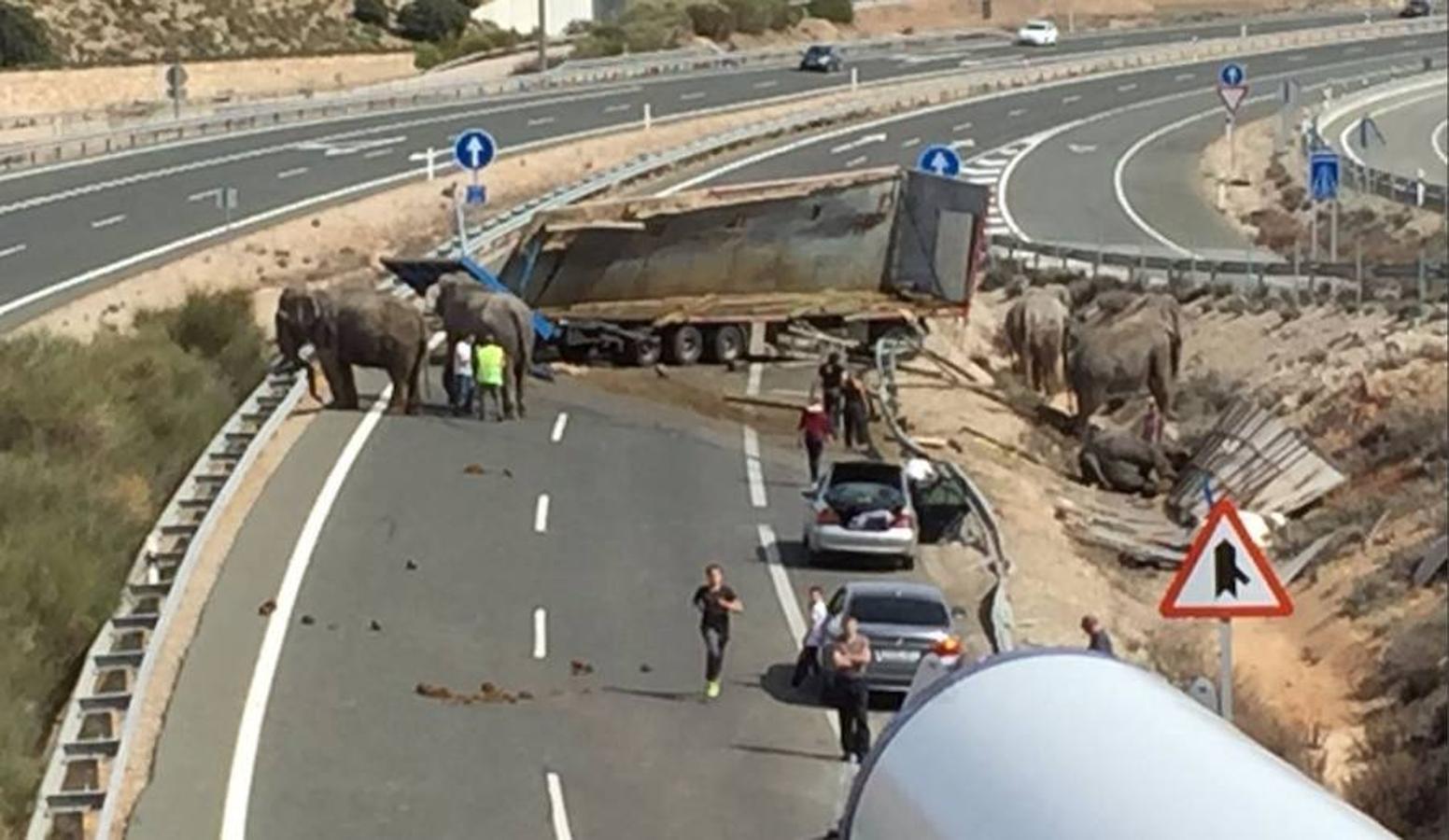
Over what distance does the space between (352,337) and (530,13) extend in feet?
277

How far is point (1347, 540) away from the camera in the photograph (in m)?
34.8

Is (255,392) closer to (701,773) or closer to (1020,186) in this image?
(701,773)

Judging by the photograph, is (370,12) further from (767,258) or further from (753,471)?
(753,471)

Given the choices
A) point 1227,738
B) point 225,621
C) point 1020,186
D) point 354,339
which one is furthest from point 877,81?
point 1227,738

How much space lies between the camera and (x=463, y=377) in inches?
1428

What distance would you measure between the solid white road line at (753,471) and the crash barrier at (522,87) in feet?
53.3

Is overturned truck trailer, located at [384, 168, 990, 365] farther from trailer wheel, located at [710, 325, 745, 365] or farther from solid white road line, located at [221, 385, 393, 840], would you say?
solid white road line, located at [221, 385, 393, 840]

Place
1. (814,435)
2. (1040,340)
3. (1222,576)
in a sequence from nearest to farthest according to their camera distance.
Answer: (1222,576)
(814,435)
(1040,340)

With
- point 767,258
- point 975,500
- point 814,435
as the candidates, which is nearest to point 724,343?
point 767,258

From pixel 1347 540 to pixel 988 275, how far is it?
2000 cm

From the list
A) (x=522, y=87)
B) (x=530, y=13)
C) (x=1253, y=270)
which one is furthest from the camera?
(x=530, y=13)

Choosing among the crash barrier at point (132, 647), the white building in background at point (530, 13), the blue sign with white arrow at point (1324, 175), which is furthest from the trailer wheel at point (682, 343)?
the white building in background at point (530, 13)

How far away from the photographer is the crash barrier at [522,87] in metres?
63.9

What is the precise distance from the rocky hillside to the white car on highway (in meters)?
24.4
